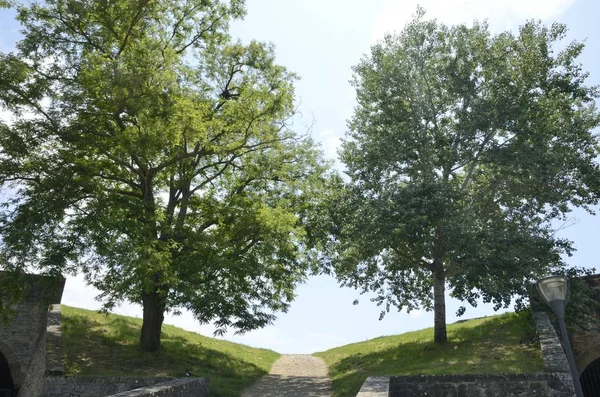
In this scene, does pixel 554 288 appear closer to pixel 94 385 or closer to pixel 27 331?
pixel 94 385

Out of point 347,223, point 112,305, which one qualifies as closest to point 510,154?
point 347,223

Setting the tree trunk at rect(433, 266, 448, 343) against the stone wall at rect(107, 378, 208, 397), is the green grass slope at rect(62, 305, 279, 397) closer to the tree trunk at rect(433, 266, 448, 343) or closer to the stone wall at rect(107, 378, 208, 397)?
the stone wall at rect(107, 378, 208, 397)

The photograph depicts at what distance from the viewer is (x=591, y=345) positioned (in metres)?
14.9

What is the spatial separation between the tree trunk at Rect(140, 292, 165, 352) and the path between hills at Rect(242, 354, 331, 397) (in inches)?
174

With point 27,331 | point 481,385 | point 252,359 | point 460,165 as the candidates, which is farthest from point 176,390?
point 460,165

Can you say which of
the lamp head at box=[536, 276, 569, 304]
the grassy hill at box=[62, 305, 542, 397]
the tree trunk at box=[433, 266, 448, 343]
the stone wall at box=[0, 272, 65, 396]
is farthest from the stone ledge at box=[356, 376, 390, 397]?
the stone wall at box=[0, 272, 65, 396]

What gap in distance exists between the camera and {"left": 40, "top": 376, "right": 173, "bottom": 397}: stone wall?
11641 millimetres

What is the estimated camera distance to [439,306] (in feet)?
58.7

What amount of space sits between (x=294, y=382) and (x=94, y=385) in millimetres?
7069

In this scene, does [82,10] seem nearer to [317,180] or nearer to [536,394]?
[317,180]

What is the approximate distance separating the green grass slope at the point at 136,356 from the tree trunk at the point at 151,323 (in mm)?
379

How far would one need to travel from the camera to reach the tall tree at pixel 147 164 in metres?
14.3

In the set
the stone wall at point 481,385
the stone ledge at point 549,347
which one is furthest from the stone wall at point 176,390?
the stone ledge at point 549,347

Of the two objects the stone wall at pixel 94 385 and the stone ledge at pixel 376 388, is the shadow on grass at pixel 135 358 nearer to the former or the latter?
the stone wall at pixel 94 385
